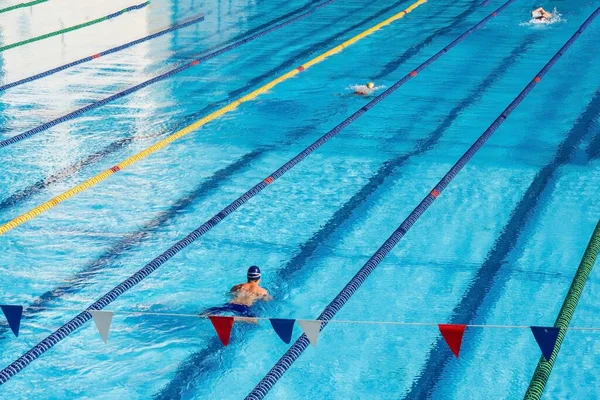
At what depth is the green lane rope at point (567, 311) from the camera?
4746 mm

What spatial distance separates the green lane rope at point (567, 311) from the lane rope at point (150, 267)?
2.44 metres

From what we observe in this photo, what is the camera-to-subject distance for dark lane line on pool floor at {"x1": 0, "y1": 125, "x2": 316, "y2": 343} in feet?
18.9

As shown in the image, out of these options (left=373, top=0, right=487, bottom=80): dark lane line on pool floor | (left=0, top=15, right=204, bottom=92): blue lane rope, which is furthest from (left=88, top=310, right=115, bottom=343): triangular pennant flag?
(left=373, top=0, right=487, bottom=80): dark lane line on pool floor

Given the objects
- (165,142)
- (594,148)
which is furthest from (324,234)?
(594,148)

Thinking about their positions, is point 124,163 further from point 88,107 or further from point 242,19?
point 242,19

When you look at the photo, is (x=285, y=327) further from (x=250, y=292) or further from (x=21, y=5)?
(x=21, y=5)

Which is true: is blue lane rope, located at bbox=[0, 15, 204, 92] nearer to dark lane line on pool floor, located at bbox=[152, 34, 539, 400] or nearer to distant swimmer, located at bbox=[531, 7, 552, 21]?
dark lane line on pool floor, located at bbox=[152, 34, 539, 400]

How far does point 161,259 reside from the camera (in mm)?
6234

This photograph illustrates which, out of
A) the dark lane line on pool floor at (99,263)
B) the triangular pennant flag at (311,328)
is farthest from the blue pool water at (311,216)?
the triangular pennant flag at (311,328)

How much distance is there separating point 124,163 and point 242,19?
669cm

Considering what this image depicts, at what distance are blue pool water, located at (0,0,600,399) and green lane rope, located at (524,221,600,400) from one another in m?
0.10

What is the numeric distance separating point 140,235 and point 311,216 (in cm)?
128

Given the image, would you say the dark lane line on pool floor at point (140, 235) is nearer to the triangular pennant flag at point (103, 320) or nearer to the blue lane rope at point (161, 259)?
the blue lane rope at point (161, 259)

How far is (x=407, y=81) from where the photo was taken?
1062cm
